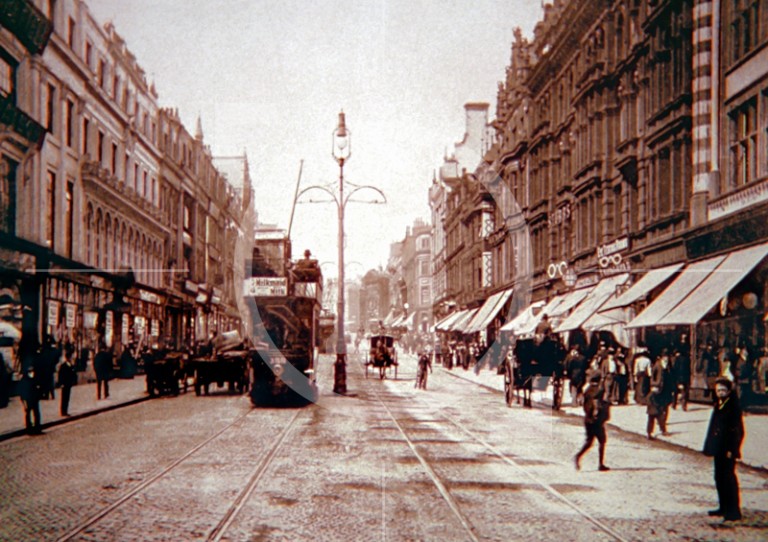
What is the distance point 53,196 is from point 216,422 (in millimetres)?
13523

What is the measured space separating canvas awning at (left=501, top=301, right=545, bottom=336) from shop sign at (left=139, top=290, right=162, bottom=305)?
17228 millimetres

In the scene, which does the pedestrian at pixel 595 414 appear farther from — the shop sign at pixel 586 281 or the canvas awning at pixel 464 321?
the canvas awning at pixel 464 321

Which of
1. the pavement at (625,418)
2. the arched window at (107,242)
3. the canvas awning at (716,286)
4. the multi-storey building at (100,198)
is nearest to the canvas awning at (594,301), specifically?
the pavement at (625,418)

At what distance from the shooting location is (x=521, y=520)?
876cm

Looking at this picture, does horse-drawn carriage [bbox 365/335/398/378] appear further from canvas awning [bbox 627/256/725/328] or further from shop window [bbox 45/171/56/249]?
canvas awning [bbox 627/256/725/328]

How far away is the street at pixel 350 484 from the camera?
8.39m

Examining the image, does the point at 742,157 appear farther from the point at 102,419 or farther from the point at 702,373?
the point at 102,419

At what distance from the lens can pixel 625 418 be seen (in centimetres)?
2059

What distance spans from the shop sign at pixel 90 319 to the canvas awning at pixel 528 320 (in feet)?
59.3

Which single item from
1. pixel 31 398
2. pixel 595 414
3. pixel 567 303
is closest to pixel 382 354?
pixel 567 303

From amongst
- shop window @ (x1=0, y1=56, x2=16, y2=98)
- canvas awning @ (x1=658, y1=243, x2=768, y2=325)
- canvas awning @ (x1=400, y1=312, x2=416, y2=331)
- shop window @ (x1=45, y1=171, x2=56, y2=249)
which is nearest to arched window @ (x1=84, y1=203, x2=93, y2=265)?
shop window @ (x1=45, y1=171, x2=56, y2=249)

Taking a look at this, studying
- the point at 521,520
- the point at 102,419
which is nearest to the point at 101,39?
the point at 102,419

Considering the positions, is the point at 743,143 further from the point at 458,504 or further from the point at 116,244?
the point at 116,244

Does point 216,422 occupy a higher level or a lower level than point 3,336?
lower
